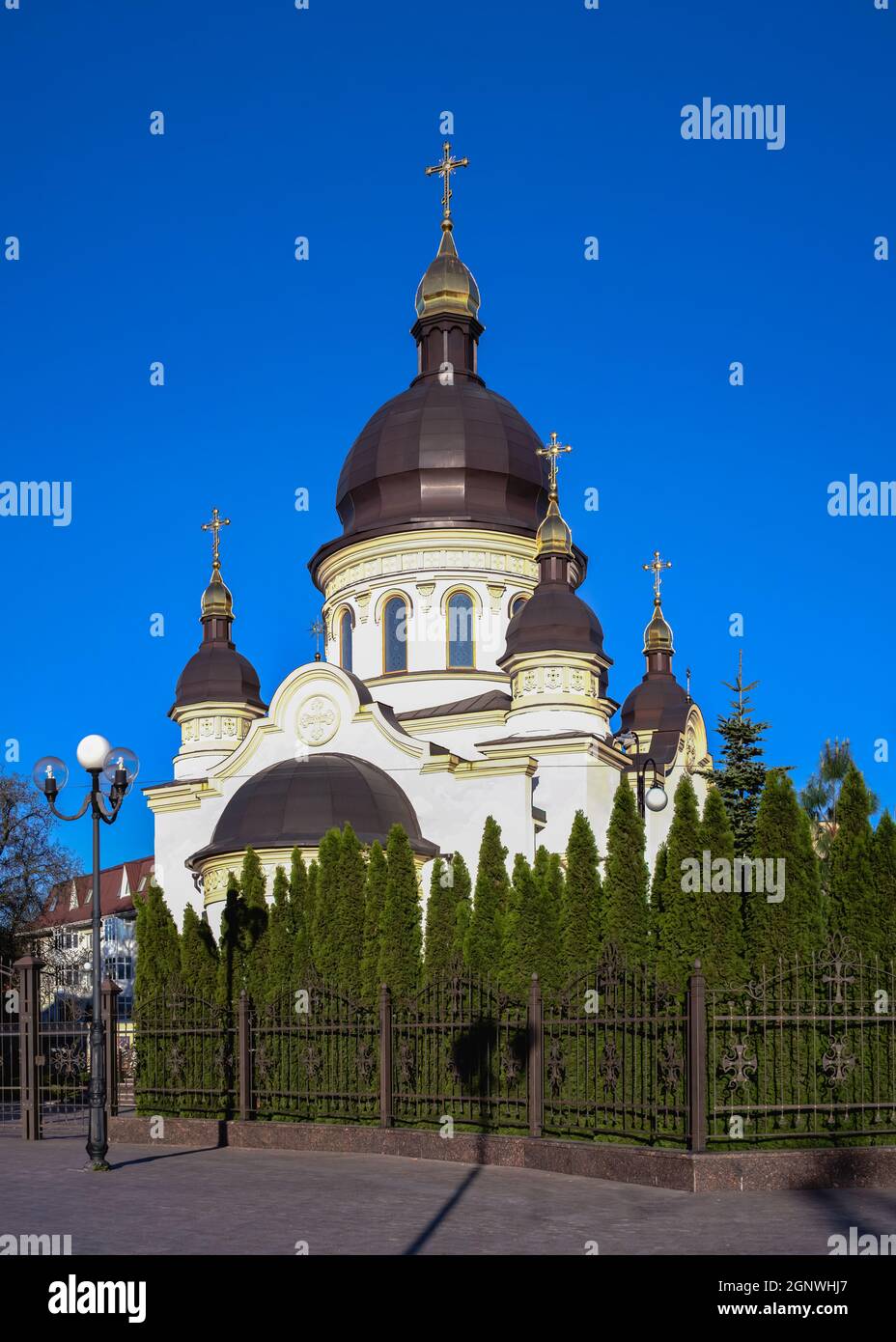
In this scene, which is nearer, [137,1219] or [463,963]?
[137,1219]

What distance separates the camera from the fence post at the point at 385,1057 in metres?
14.5

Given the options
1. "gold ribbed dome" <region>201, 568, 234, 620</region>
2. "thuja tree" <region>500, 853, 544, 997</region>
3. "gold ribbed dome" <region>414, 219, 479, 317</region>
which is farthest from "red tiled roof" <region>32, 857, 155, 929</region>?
"thuja tree" <region>500, 853, 544, 997</region>

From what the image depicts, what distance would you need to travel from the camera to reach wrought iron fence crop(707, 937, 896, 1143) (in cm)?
1151

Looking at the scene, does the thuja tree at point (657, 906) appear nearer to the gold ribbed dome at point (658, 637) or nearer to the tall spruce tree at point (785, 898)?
the tall spruce tree at point (785, 898)

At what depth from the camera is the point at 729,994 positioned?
459 inches

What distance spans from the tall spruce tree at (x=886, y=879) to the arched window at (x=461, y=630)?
67.9ft

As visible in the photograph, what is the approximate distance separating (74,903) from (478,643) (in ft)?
109

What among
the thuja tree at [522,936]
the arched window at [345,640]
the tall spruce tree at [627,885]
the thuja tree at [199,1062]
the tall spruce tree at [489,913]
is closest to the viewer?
the tall spruce tree at [627,885]

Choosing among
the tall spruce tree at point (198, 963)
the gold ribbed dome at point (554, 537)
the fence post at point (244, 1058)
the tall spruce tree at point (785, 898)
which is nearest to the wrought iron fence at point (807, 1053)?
the tall spruce tree at point (785, 898)

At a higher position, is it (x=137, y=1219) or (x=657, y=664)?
(x=657, y=664)

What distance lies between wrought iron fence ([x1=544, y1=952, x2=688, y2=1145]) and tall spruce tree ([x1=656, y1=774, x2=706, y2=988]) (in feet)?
1.86

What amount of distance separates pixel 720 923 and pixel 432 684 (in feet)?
66.2
